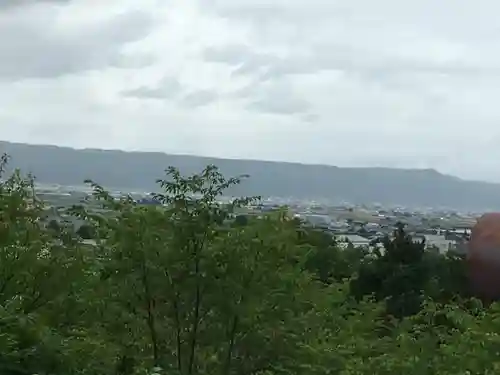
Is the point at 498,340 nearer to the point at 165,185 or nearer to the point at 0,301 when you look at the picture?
the point at 165,185

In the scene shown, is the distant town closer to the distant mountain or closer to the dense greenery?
the dense greenery

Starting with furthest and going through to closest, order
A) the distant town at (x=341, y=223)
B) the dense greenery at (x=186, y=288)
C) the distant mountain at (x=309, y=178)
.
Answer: the distant mountain at (x=309, y=178) → the distant town at (x=341, y=223) → the dense greenery at (x=186, y=288)

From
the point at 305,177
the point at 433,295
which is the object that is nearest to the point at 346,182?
the point at 305,177

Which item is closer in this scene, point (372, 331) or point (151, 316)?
point (151, 316)

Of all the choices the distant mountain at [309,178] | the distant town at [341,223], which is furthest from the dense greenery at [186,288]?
the distant mountain at [309,178]

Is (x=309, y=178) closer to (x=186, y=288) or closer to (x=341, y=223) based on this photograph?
(x=341, y=223)

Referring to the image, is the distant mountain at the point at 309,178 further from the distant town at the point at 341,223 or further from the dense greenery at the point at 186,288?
the dense greenery at the point at 186,288

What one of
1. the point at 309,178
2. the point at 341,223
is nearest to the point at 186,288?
the point at 341,223

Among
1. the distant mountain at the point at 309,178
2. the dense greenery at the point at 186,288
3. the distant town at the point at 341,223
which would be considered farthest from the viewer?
the distant mountain at the point at 309,178
